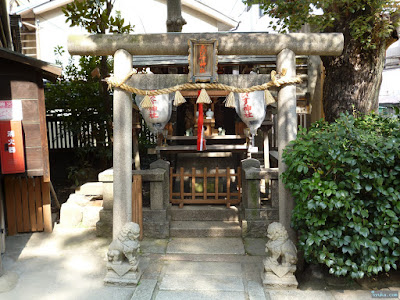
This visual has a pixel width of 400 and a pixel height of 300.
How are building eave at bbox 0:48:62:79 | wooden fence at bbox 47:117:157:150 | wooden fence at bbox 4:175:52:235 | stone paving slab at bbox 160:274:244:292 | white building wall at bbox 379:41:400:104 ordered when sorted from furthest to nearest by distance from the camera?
white building wall at bbox 379:41:400:104
wooden fence at bbox 47:117:157:150
wooden fence at bbox 4:175:52:235
building eave at bbox 0:48:62:79
stone paving slab at bbox 160:274:244:292

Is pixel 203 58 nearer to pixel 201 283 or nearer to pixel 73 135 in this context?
pixel 201 283

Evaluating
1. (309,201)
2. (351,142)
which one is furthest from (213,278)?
(351,142)

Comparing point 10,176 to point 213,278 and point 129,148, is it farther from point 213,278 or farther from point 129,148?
point 213,278

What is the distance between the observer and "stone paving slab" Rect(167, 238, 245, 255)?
6715 mm

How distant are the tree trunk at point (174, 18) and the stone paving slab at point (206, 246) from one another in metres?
6.96

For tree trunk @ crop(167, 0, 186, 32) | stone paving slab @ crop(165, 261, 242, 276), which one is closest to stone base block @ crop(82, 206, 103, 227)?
stone paving slab @ crop(165, 261, 242, 276)

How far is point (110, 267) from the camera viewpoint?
5.41 metres

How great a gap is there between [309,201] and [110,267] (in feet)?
10.9

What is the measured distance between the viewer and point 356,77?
7.76m

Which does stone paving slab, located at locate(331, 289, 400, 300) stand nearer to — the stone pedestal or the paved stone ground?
the paved stone ground

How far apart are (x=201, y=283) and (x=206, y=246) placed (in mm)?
1525

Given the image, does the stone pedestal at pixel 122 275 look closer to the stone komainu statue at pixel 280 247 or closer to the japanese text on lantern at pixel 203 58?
the stone komainu statue at pixel 280 247

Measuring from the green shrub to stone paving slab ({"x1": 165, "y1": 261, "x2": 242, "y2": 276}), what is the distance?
55.5 inches

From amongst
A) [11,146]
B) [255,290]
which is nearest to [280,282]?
[255,290]
